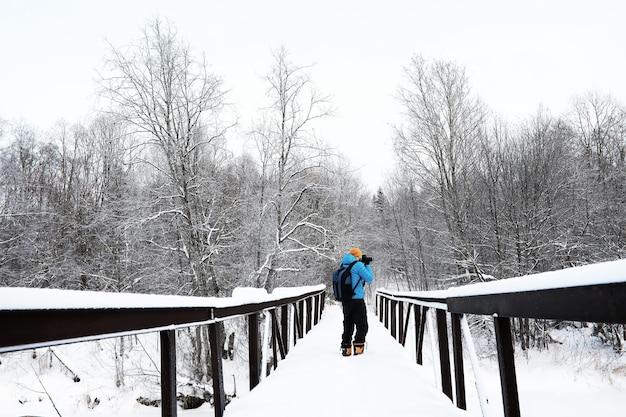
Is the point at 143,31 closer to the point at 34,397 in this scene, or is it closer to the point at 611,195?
the point at 34,397

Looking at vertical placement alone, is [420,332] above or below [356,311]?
below

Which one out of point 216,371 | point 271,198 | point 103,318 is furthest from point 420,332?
point 271,198

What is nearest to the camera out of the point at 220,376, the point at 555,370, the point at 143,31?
the point at 220,376

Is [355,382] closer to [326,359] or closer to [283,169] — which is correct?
[326,359]

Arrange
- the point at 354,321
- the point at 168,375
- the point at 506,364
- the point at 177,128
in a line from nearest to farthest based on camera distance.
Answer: the point at 506,364
the point at 168,375
the point at 354,321
the point at 177,128

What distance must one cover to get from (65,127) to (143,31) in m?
18.1

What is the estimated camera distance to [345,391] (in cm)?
430

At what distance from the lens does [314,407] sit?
3.70 metres

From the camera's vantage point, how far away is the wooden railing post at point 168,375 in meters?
2.56

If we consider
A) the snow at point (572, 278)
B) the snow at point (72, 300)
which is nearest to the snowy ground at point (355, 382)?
the snow at point (72, 300)

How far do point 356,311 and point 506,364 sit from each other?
16.0ft

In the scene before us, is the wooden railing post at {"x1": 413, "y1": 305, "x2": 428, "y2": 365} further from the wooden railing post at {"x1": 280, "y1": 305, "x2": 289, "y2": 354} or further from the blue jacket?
the wooden railing post at {"x1": 280, "y1": 305, "x2": 289, "y2": 354}

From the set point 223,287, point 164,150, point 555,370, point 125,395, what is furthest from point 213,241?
point 555,370

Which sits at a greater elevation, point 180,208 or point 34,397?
point 180,208
